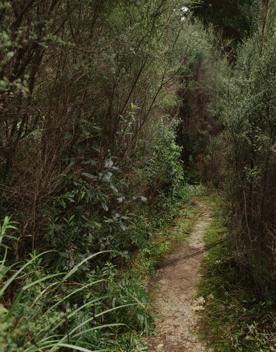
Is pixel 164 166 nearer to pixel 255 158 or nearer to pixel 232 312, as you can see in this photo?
pixel 255 158

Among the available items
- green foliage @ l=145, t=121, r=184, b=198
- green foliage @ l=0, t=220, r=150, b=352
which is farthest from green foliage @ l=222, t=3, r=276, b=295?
green foliage @ l=145, t=121, r=184, b=198

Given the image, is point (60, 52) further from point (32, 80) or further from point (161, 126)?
point (161, 126)

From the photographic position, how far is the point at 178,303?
18.1 feet

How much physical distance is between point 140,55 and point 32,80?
1803mm

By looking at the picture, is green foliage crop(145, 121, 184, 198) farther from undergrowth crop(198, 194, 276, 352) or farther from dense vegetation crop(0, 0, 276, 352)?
undergrowth crop(198, 194, 276, 352)

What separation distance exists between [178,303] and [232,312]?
77 centimetres

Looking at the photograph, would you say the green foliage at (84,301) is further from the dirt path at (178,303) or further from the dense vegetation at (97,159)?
the dirt path at (178,303)

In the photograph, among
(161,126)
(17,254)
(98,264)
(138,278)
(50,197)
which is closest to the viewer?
(17,254)

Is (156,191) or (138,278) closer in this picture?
(138,278)

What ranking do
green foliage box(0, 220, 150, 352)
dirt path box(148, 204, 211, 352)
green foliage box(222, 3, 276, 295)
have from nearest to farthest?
green foliage box(0, 220, 150, 352) → dirt path box(148, 204, 211, 352) → green foliage box(222, 3, 276, 295)

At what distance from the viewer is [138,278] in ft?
19.6

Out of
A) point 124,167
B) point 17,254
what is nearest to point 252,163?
point 124,167

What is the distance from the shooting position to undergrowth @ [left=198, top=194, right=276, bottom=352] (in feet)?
14.7

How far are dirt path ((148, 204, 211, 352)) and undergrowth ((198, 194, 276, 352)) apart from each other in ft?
0.50
